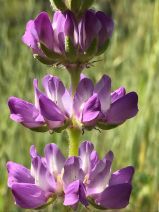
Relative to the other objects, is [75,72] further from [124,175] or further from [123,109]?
[124,175]

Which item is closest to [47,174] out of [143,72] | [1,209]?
[1,209]

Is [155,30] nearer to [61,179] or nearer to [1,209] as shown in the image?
[1,209]

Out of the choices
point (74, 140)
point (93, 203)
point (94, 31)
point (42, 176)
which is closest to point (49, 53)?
point (94, 31)

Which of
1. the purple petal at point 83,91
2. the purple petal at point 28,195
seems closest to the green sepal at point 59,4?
the purple petal at point 83,91

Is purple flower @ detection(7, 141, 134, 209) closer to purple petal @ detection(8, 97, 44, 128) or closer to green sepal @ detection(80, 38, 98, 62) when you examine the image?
purple petal @ detection(8, 97, 44, 128)

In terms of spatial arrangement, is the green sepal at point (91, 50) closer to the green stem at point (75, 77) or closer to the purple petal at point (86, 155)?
the green stem at point (75, 77)

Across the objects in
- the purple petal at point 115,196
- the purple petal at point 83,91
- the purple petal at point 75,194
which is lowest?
the purple petal at point 115,196
